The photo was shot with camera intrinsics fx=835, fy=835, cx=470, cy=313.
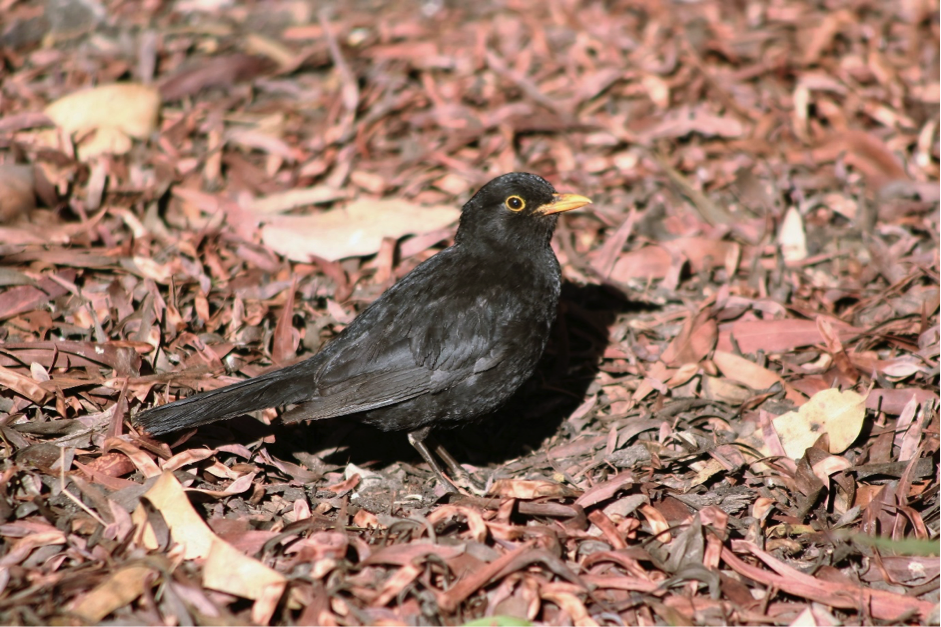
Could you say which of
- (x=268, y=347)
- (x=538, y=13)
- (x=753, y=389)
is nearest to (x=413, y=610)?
(x=268, y=347)

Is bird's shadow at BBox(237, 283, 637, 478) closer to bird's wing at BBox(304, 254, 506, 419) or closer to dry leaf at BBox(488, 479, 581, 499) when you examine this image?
bird's wing at BBox(304, 254, 506, 419)

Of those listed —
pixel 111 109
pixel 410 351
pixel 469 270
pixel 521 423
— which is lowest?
pixel 521 423

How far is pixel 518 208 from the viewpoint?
5359 mm

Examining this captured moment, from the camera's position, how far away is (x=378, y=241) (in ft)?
20.6

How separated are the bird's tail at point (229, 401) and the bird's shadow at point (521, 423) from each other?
0.45 metres

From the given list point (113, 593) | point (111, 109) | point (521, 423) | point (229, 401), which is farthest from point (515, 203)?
point (111, 109)

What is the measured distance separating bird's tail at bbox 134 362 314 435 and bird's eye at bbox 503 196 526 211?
165 centimetres

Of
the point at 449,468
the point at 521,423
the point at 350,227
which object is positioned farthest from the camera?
the point at 350,227

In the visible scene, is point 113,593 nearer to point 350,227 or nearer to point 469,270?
point 469,270

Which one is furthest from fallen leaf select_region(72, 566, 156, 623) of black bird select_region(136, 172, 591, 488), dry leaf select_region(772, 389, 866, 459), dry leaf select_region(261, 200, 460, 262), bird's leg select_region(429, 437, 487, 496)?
dry leaf select_region(772, 389, 866, 459)

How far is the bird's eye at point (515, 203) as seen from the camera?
Result: 5340mm

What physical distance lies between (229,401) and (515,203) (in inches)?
84.9

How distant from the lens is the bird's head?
5.34m

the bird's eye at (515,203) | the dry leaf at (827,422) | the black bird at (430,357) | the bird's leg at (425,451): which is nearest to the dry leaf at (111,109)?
the black bird at (430,357)
